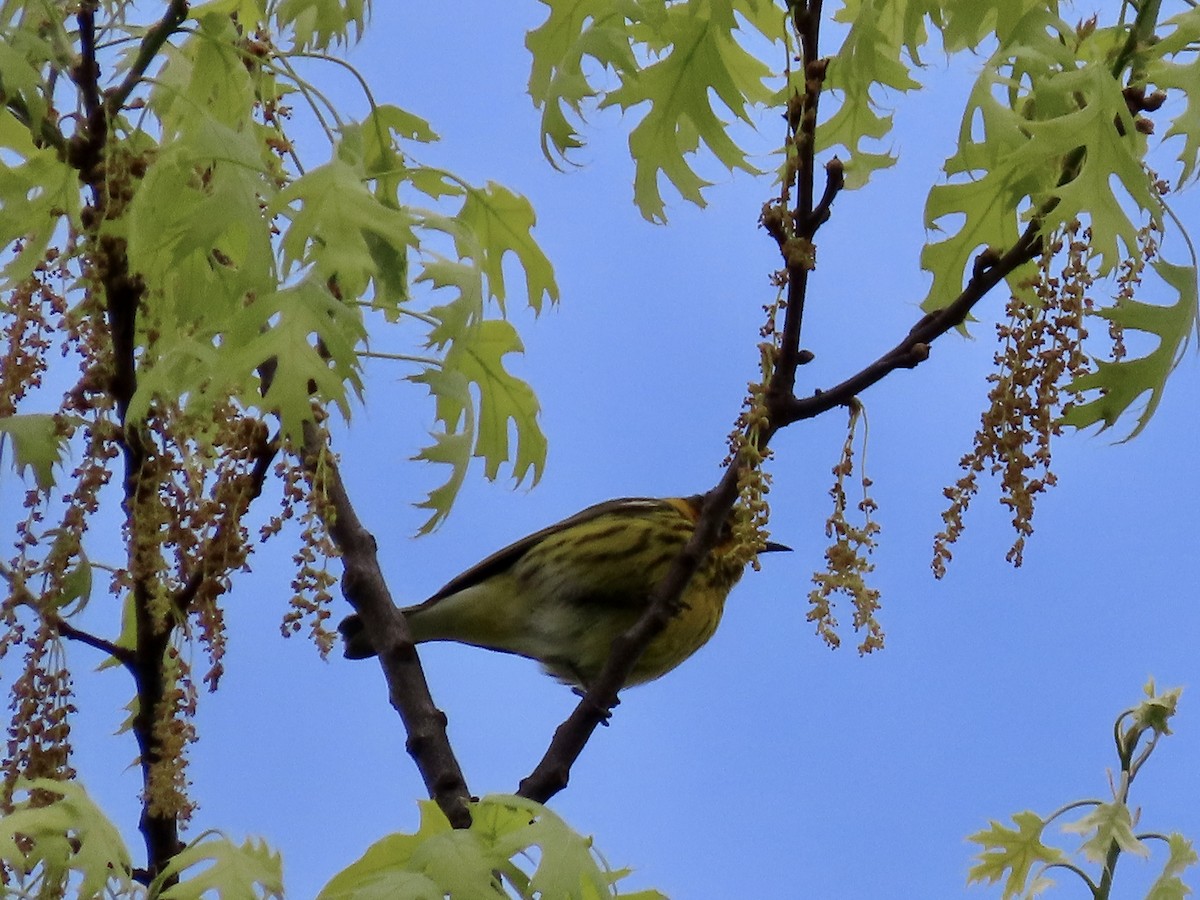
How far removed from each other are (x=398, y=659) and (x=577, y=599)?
1.82 meters

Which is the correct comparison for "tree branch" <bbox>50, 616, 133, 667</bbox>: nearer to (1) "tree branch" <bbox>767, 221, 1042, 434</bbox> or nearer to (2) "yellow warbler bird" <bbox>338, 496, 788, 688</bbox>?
(1) "tree branch" <bbox>767, 221, 1042, 434</bbox>

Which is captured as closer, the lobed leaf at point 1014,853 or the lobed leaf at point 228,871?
the lobed leaf at point 228,871

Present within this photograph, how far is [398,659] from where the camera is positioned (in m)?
3.12

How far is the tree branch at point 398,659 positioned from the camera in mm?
2924

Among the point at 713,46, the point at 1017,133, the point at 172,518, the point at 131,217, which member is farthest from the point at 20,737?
the point at 1017,133

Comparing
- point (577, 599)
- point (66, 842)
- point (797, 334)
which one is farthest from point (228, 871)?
point (577, 599)

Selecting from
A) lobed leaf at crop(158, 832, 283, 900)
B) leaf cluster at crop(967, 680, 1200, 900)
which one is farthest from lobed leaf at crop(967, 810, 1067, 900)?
lobed leaf at crop(158, 832, 283, 900)

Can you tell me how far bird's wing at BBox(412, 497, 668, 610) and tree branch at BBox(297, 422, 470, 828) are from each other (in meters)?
1.70

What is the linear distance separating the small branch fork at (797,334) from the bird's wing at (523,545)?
2172 mm

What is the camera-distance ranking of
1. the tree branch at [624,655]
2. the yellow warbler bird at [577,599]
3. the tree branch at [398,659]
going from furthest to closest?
the yellow warbler bird at [577,599], the tree branch at [398,659], the tree branch at [624,655]

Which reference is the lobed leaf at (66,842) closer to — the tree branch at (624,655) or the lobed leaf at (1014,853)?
the tree branch at (624,655)

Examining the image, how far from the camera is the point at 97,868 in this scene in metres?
2.09

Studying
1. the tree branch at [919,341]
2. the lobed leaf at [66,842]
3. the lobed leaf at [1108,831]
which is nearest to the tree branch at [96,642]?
the lobed leaf at [66,842]

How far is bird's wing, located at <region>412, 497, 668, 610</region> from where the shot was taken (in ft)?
16.4
